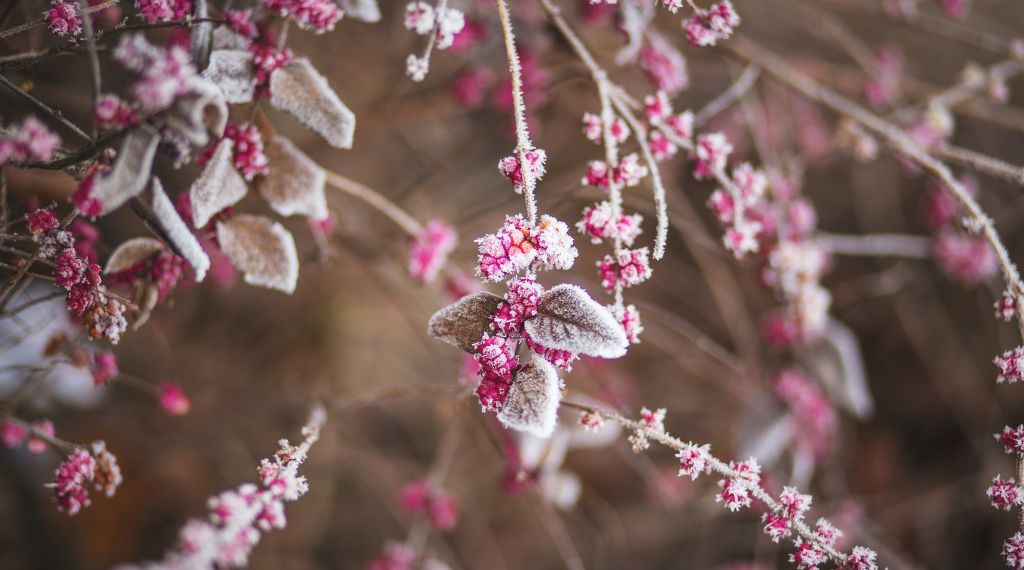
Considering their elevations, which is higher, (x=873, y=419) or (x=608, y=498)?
(x=873, y=419)

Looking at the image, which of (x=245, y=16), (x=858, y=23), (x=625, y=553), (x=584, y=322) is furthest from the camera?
(x=858, y=23)

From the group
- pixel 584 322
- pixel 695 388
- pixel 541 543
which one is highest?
A: pixel 695 388

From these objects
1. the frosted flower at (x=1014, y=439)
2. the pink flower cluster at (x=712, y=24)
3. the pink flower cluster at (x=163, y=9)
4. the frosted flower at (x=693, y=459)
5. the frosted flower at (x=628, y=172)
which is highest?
the frosted flower at (x=1014, y=439)

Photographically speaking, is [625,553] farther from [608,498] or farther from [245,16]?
[245,16]

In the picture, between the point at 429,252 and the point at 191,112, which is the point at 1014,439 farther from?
the point at 191,112

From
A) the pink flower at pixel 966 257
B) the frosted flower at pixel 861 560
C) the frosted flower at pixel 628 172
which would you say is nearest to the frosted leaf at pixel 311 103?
the frosted flower at pixel 628 172

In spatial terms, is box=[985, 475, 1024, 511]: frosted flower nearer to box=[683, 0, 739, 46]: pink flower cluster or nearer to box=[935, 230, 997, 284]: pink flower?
box=[683, 0, 739, 46]: pink flower cluster

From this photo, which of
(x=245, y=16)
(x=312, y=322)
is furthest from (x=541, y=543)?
(x=245, y=16)

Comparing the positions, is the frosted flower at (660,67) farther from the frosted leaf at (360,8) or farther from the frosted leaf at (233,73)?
the frosted leaf at (233,73)
